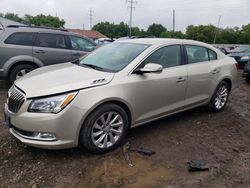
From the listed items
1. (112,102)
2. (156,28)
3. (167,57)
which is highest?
(156,28)

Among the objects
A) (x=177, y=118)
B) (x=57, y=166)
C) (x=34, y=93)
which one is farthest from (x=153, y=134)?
(x=34, y=93)

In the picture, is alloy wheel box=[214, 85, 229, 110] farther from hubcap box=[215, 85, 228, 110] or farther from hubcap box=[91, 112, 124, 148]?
hubcap box=[91, 112, 124, 148]

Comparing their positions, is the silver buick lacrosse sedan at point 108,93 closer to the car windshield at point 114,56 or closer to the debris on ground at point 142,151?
the car windshield at point 114,56

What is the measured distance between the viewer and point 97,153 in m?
3.56

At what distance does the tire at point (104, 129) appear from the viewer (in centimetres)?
336

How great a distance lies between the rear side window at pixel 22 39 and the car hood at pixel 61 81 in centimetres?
335

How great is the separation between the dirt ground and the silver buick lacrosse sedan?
28 cm

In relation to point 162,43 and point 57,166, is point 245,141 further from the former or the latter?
point 57,166

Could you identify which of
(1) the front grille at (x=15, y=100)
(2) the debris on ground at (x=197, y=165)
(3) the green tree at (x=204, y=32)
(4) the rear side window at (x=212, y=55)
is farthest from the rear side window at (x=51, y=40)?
(3) the green tree at (x=204, y=32)

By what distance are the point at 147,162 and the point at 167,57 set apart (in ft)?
5.94

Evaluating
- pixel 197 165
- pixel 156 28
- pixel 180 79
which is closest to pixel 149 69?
pixel 180 79

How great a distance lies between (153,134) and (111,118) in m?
A: 1.03

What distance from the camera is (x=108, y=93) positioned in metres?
3.43

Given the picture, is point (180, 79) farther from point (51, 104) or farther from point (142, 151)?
point (51, 104)
